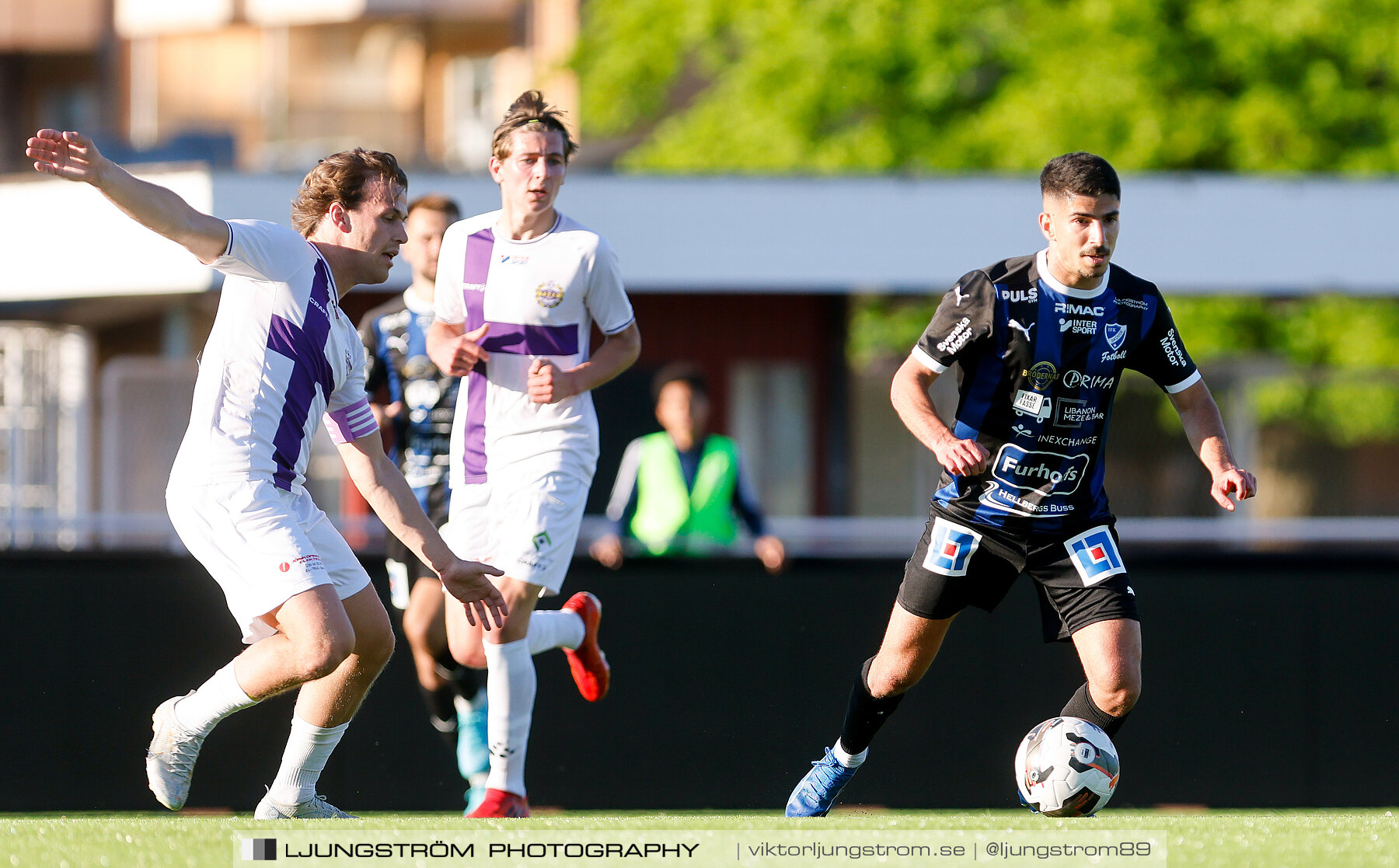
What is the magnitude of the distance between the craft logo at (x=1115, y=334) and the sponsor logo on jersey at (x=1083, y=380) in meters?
0.10

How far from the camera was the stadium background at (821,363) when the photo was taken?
7406 mm

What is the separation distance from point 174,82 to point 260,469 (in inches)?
1105

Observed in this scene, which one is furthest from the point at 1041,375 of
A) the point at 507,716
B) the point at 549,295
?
the point at 507,716

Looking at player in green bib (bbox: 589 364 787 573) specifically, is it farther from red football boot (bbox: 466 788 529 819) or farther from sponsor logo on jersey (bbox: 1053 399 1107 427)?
sponsor logo on jersey (bbox: 1053 399 1107 427)

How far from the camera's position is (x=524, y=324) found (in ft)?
20.2

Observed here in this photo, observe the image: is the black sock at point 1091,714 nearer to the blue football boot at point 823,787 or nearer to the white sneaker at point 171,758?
the blue football boot at point 823,787

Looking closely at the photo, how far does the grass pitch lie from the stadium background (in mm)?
1574

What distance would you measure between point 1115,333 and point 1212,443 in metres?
0.46

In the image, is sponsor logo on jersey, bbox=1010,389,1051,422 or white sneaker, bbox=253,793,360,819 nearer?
white sneaker, bbox=253,793,360,819

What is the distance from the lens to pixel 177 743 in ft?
Result: 17.0

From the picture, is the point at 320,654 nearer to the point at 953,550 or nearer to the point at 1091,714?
the point at 953,550

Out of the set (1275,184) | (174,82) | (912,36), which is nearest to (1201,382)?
(1275,184)

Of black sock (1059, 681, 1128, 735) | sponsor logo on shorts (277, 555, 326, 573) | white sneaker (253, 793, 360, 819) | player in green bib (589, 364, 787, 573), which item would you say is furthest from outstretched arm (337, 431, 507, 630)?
player in green bib (589, 364, 787, 573)

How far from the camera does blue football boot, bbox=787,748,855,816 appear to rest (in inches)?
237
